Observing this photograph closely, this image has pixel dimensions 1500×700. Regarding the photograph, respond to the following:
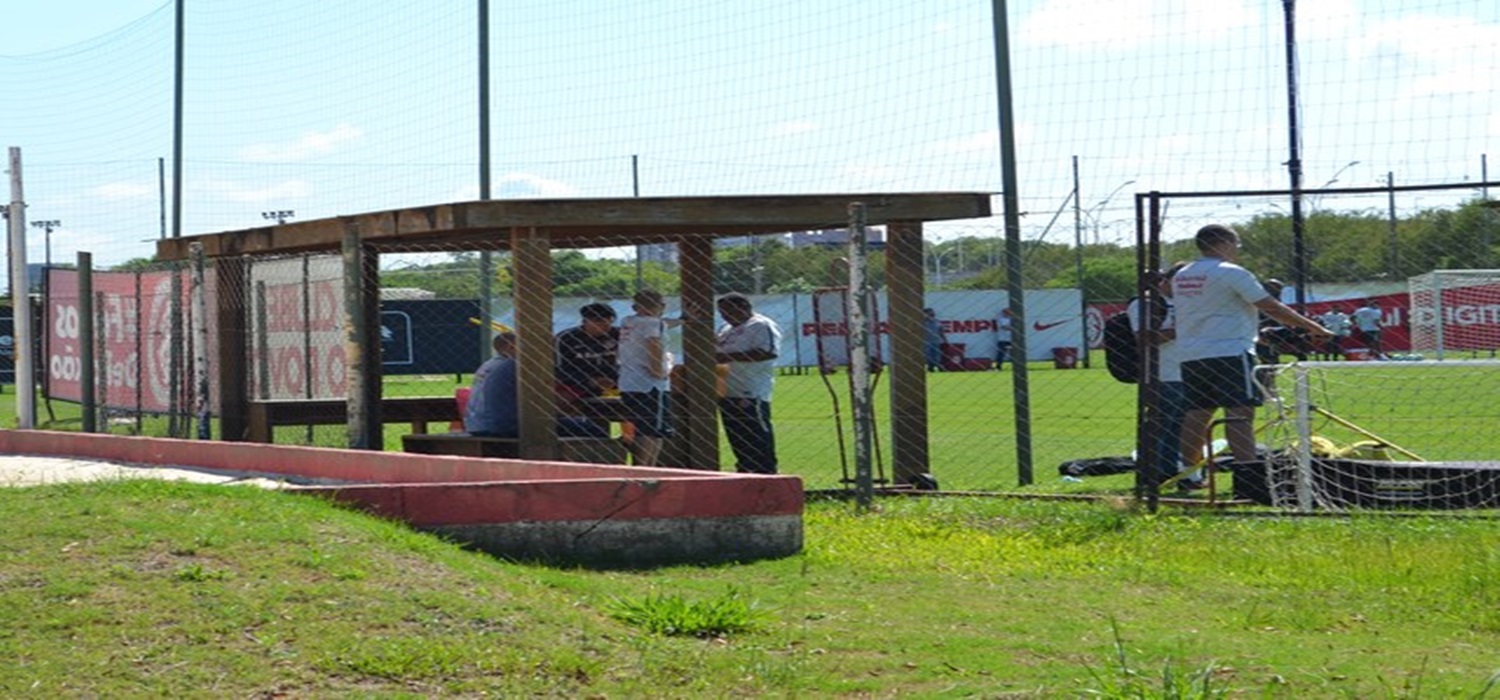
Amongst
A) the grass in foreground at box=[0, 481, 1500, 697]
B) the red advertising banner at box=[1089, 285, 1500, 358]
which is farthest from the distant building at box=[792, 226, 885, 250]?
the red advertising banner at box=[1089, 285, 1500, 358]

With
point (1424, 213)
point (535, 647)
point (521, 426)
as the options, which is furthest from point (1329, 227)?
point (535, 647)

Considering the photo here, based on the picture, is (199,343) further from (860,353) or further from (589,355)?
(860,353)

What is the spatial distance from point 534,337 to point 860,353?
238 centimetres

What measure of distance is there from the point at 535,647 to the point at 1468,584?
380 centimetres

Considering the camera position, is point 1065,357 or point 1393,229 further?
point 1065,357

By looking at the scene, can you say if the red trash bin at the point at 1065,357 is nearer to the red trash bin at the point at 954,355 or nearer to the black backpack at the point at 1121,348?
the red trash bin at the point at 954,355

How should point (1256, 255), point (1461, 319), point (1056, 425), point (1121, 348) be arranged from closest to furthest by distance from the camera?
point (1121, 348), point (1256, 255), point (1056, 425), point (1461, 319)

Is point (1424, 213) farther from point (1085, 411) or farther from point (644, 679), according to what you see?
point (1085, 411)

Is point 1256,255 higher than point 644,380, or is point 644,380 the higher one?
point 1256,255

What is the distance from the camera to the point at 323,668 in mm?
6016

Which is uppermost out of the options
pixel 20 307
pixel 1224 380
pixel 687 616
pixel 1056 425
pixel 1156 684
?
pixel 20 307

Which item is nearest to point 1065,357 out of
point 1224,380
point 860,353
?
point 1224,380

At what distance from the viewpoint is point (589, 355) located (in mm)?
14234

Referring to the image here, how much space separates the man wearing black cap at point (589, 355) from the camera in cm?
1409
